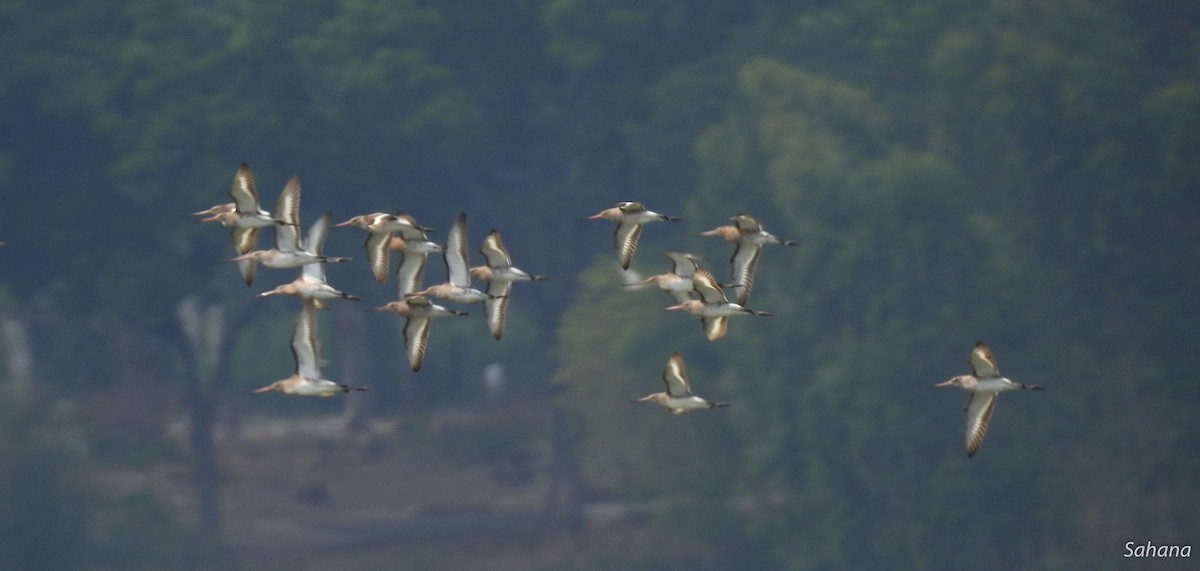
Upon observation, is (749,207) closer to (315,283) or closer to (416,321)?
(315,283)

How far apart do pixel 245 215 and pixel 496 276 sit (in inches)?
183

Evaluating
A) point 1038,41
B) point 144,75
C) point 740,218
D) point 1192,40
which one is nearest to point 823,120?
point 1038,41

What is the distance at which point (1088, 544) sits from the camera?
5969 cm

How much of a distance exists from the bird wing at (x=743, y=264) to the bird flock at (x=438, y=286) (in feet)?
0.06

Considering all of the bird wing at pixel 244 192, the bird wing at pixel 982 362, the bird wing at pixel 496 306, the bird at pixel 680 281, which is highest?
the bird wing at pixel 244 192

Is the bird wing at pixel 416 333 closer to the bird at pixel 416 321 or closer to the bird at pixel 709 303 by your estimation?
the bird at pixel 416 321

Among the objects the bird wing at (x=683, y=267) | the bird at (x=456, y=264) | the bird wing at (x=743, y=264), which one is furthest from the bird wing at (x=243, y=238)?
the bird wing at (x=743, y=264)

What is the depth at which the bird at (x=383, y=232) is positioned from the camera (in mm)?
32688

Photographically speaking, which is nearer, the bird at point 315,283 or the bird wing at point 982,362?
the bird wing at point 982,362

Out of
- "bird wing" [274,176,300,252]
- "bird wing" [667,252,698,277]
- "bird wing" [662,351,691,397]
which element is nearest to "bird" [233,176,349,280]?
"bird wing" [274,176,300,252]

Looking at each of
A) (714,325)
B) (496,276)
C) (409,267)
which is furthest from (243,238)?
(714,325)

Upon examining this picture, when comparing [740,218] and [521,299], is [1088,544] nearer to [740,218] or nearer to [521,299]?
[521,299]

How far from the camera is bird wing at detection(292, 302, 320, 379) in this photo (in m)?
30.7

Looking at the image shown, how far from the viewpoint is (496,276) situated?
112 feet
